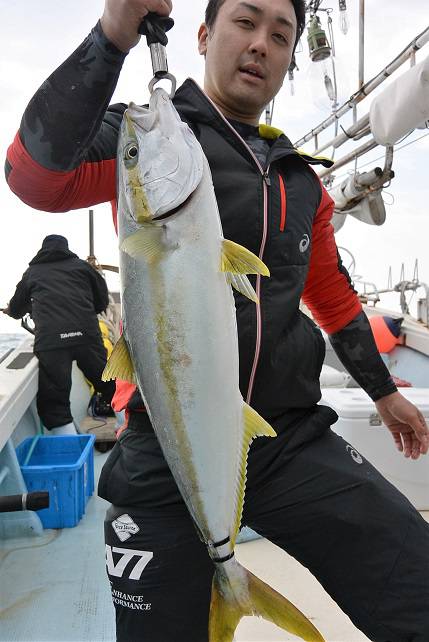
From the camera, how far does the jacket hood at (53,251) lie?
570 cm

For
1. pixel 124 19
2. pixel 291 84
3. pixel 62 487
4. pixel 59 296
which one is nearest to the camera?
pixel 124 19

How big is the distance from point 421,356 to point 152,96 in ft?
18.4

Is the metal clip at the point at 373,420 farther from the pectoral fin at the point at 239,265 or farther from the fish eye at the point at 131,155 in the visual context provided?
the fish eye at the point at 131,155

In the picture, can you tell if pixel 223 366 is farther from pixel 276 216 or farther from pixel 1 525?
pixel 1 525

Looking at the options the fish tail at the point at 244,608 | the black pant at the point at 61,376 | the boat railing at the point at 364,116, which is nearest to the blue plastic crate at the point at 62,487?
the black pant at the point at 61,376

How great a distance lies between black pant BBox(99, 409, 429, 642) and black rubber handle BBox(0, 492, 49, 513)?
0.29 m

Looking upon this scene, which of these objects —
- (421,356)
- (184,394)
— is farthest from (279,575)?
(421,356)

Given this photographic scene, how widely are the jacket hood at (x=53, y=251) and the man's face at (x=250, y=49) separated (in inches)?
167

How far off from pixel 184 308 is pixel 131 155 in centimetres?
41

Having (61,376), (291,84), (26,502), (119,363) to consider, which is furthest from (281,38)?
(291,84)

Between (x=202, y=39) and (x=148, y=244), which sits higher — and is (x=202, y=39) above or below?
above

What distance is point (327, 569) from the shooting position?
165 cm

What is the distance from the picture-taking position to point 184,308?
1.29m

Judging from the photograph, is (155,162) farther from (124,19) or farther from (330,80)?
(330,80)
